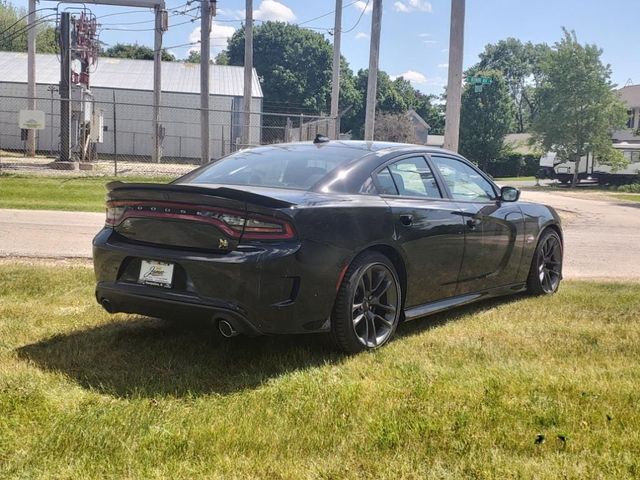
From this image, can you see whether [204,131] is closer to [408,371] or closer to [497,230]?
[497,230]

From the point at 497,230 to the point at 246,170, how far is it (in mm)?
2308

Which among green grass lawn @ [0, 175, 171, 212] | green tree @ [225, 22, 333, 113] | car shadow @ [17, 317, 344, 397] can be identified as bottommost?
car shadow @ [17, 317, 344, 397]

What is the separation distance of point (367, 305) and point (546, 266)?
120 inches

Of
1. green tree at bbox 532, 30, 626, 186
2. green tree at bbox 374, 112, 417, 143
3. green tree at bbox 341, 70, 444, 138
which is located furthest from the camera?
green tree at bbox 341, 70, 444, 138

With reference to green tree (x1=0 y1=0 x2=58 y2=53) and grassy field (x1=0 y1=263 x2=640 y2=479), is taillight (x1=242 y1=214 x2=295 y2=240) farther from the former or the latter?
green tree (x1=0 y1=0 x2=58 y2=53)

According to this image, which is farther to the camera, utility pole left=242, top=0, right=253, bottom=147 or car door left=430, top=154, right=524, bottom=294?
utility pole left=242, top=0, right=253, bottom=147

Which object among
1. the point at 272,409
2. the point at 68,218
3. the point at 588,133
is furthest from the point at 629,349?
the point at 588,133

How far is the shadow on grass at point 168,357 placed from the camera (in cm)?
390

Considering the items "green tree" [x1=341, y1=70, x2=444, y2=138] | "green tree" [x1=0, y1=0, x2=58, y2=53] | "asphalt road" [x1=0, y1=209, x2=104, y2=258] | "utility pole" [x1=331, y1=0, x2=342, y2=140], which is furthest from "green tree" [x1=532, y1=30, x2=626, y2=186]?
"green tree" [x1=0, y1=0, x2=58, y2=53]

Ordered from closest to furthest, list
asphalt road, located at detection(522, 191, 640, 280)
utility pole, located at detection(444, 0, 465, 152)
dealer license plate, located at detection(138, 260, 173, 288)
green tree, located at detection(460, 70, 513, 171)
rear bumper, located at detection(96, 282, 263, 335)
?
rear bumper, located at detection(96, 282, 263, 335) → dealer license plate, located at detection(138, 260, 173, 288) → asphalt road, located at detection(522, 191, 640, 280) → utility pole, located at detection(444, 0, 465, 152) → green tree, located at detection(460, 70, 513, 171)

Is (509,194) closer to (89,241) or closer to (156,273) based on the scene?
(156,273)

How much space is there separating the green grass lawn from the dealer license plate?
9618 millimetres

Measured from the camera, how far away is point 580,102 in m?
35.8

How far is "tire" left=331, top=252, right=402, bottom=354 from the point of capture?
437 cm
